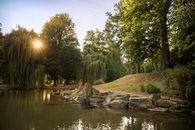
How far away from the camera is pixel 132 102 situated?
1828 cm

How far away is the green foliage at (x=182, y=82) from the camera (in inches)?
675

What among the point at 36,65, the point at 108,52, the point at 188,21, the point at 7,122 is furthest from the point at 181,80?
the point at 108,52

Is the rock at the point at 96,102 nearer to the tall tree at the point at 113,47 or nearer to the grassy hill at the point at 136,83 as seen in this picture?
the grassy hill at the point at 136,83

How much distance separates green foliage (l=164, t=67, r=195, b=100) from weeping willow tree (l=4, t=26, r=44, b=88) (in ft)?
58.5

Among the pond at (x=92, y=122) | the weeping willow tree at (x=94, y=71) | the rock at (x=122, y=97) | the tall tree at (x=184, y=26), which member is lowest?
the pond at (x=92, y=122)

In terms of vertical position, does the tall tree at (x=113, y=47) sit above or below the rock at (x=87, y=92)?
above

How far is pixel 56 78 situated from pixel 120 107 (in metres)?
27.2

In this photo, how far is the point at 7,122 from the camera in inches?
462

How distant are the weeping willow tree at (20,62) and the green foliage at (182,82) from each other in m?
17.8

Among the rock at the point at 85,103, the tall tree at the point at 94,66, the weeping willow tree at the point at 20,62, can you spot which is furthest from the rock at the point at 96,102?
the tall tree at the point at 94,66

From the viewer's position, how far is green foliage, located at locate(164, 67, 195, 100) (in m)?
17.1

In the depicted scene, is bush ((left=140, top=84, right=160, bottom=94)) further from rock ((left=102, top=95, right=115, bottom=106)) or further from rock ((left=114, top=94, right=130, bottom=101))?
rock ((left=102, top=95, right=115, bottom=106))

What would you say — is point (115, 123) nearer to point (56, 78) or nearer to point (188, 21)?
point (188, 21)

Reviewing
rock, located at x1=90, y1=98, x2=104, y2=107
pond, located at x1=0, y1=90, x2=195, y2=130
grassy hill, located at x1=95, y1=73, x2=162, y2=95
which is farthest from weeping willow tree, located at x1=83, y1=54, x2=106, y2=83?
pond, located at x1=0, y1=90, x2=195, y2=130
